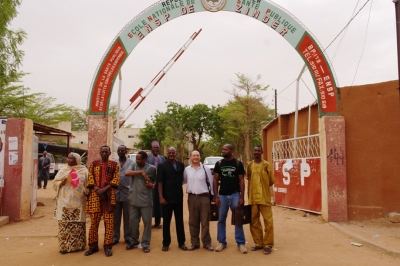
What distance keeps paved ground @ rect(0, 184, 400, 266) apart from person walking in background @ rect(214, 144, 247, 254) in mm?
232

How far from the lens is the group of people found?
18.4 ft

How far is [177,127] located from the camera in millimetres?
36719

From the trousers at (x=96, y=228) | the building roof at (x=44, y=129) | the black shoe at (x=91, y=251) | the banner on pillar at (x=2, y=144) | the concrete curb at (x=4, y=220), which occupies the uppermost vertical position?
the building roof at (x=44, y=129)

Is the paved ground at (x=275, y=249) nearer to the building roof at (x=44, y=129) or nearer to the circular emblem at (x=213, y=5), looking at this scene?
the building roof at (x=44, y=129)

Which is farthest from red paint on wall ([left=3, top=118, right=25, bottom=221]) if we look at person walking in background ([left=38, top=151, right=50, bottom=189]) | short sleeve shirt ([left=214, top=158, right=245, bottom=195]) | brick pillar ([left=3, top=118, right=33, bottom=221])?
person walking in background ([left=38, top=151, right=50, bottom=189])

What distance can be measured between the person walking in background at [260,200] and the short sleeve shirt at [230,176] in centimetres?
23

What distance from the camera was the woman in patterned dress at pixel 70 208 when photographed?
5.62 meters

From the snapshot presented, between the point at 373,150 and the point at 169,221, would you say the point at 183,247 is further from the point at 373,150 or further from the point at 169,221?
the point at 373,150

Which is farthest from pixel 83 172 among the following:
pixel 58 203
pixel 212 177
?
pixel 212 177

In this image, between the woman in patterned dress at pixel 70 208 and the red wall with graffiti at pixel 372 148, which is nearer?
the woman in patterned dress at pixel 70 208

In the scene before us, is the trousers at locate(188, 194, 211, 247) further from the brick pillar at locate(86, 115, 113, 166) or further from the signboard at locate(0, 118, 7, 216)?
the signboard at locate(0, 118, 7, 216)

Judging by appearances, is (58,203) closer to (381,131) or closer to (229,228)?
(229,228)

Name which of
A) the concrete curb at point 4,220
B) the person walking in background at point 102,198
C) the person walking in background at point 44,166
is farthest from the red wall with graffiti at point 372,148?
the person walking in background at point 44,166

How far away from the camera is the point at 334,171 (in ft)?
26.3
